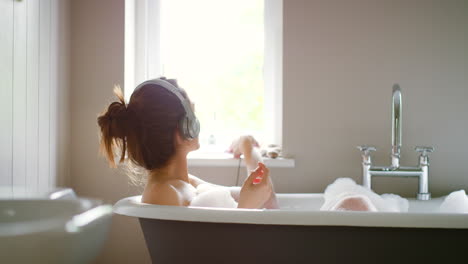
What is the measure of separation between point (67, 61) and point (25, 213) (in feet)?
4.17

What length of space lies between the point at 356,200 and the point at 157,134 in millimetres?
745

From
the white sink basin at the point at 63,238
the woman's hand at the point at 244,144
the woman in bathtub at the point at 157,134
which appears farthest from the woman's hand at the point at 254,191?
the white sink basin at the point at 63,238

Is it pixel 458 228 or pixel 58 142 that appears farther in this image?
pixel 58 142

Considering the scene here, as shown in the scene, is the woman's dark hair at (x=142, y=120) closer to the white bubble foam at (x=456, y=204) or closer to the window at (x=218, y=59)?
the window at (x=218, y=59)

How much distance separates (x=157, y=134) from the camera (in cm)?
157

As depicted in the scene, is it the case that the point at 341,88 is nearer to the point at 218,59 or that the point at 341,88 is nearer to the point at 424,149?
the point at 424,149

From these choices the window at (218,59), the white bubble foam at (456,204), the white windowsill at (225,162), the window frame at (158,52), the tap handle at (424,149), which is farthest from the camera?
the window at (218,59)

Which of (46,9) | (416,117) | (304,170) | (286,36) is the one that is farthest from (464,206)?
(46,9)

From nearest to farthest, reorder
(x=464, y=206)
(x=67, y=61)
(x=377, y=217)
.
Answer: (x=377, y=217) < (x=464, y=206) < (x=67, y=61)

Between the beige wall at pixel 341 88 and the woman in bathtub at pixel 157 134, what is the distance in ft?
2.36

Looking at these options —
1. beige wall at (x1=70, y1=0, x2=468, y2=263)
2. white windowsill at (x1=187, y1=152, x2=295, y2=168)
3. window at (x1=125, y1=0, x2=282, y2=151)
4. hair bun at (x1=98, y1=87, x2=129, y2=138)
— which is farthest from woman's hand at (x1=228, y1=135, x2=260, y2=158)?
hair bun at (x1=98, y1=87, x2=129, y2=138)

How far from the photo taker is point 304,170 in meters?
2.26

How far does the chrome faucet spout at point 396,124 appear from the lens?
194 cm

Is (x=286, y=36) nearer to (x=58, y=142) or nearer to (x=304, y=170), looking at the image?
(x=304, y=170)
